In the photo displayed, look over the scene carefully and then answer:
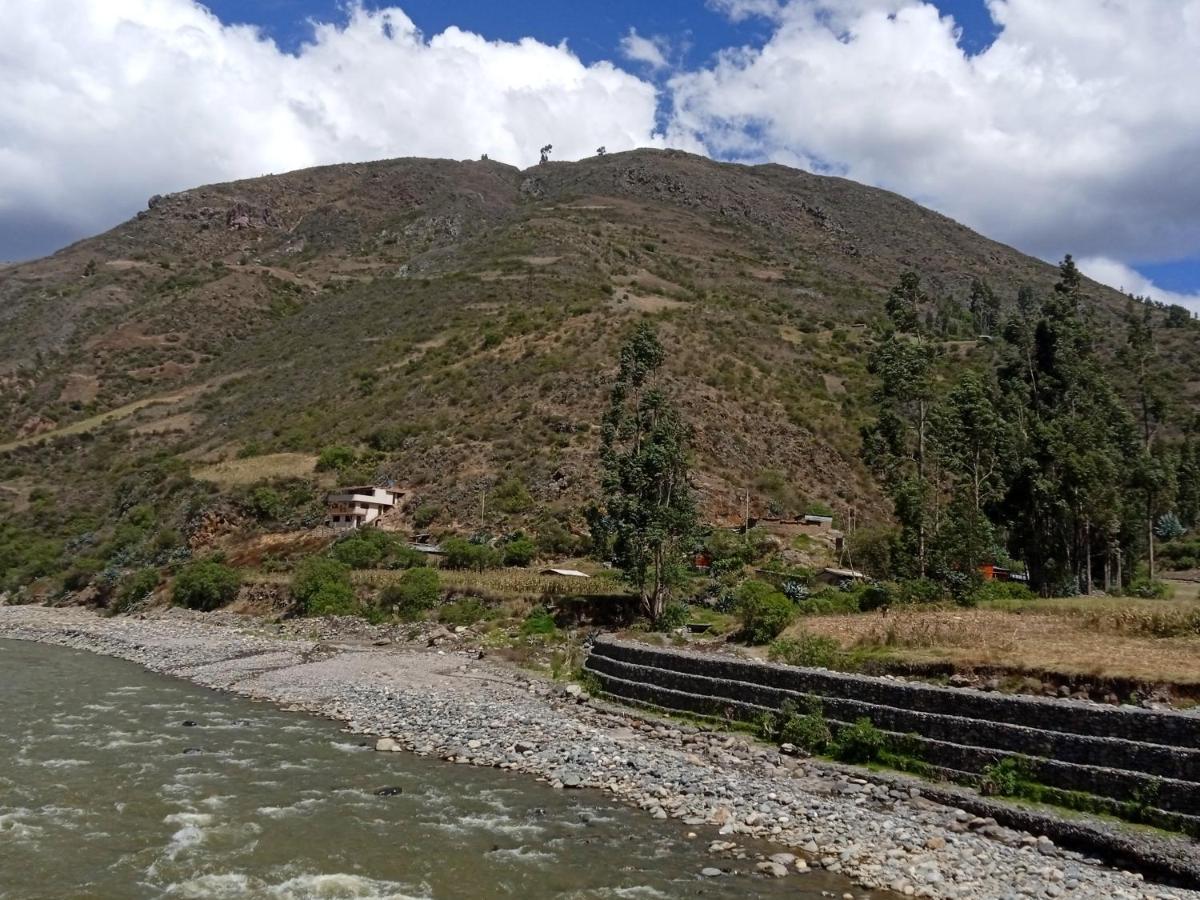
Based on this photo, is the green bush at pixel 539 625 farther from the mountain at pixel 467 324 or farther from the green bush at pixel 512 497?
the green bush at pixel 512 497

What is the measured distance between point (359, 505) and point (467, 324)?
33.5m

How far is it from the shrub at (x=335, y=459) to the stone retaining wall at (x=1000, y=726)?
44934 millimetres

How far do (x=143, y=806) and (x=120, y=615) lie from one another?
37.1 metres

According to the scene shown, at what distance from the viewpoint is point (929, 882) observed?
12.0 metres

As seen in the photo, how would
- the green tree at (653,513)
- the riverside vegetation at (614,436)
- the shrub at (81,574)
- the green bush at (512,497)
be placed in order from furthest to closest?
the shrub at (81,574), the green bush at (512,497), the green tree at (653,513), the riverside vegetation at (614,436)

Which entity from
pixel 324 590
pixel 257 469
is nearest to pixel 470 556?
pixel 324 590

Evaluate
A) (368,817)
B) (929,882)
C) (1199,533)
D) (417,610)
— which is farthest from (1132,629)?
(1199,533)

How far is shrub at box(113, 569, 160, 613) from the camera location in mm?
48375

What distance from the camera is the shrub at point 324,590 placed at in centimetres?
4066

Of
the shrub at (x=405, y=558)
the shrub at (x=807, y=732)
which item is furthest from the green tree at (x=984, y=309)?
the shrub at (x=807, y=732)

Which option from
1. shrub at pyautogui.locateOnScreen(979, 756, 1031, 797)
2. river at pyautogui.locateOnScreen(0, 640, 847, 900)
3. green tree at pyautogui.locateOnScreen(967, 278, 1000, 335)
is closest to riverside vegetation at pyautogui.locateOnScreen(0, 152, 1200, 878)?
green tree at pyautogui.locateOnScreen(967, 278, 1000, 335)

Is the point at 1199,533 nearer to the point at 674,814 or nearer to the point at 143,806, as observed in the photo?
the point at 674,814

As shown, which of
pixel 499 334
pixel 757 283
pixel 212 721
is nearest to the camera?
pixel 212 721

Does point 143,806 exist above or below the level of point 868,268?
below
